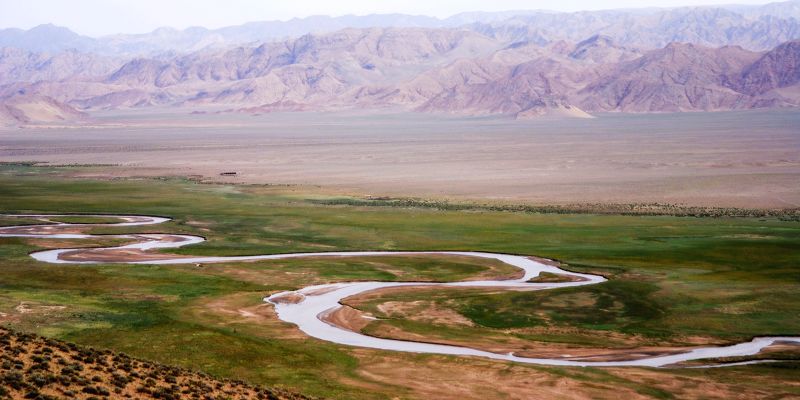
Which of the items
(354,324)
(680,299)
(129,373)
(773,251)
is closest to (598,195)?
(773,251)

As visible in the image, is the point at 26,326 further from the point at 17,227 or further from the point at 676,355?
the point at 17,227

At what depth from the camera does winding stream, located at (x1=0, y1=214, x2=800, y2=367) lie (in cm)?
5141

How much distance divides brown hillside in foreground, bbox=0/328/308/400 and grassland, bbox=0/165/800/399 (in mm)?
5855

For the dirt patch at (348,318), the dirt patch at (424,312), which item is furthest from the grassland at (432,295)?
the dirt patch at (348,318)

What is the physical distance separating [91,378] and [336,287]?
3538 cm

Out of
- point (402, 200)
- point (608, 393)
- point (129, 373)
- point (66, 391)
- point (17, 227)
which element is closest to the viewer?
point (66, 391)

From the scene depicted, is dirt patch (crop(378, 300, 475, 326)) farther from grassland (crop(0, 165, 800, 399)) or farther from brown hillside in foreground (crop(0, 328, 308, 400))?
brown hillside in foreground (crop(0, 328, 308, 400))

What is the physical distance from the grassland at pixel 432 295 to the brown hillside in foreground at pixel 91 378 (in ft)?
19.2

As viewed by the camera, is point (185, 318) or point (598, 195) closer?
point (185, 318)

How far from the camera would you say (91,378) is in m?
35.0

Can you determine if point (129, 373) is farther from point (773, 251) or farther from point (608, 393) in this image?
point (773, 251)

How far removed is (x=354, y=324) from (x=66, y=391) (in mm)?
27074

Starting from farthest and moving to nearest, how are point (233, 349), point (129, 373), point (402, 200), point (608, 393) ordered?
point (402, 200)
point (233, 349)
point (608, 393)
point (129, 373)

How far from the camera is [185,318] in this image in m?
58.3
